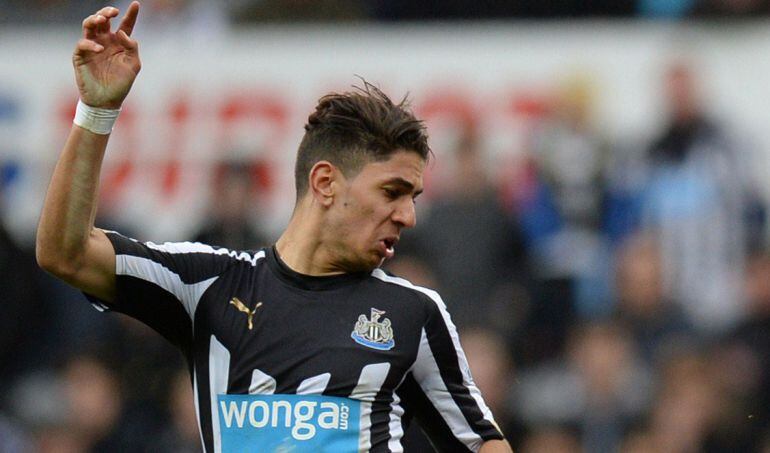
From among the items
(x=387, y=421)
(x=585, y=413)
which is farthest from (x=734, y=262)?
(x=387, y=421)

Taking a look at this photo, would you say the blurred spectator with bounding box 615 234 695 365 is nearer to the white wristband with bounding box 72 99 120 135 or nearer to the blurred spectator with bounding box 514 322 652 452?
→ the blurred spectator with bounding box 514 322 652 452

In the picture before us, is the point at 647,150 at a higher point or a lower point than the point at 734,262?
higher

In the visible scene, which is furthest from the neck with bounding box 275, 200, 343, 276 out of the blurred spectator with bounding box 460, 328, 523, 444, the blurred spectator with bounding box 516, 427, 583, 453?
the blurred spectator with bounding box 516, 427, 583, 453

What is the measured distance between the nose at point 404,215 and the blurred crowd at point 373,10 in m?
6.79

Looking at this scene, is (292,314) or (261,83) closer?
(292,314)

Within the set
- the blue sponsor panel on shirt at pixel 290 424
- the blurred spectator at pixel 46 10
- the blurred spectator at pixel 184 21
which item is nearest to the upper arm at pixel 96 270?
the blue sponsor panel on shirt at pixel 290 424

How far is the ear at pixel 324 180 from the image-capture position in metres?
5.12

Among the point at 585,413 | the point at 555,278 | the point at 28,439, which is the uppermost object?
the point at 555,278

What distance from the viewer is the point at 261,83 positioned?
12242 mm

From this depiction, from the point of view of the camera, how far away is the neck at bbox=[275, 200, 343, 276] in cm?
510

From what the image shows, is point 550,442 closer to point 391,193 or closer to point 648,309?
point 648,309

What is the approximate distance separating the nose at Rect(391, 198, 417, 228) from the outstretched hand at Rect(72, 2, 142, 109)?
3.02 feet

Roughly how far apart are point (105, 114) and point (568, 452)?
17.0 feet

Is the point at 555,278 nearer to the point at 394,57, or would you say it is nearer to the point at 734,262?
the point at 734,262
